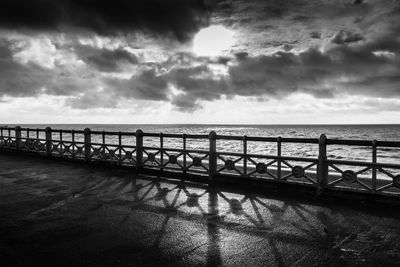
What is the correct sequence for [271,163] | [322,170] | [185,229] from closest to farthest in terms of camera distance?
[185,229], [322,170], [271,163]

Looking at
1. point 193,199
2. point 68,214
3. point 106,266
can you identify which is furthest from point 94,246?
point 193,199

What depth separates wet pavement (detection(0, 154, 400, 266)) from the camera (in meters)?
4.70

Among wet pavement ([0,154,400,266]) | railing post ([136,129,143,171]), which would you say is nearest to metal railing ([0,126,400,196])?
railing post ([136,129,143,171])

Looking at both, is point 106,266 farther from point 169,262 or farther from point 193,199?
point 193,199

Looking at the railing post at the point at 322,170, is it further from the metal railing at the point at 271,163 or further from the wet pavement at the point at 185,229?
the wet pavement at the point at 185,229

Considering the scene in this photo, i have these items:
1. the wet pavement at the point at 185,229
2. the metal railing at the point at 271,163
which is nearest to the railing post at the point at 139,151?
the metal railing at the point at 271,163

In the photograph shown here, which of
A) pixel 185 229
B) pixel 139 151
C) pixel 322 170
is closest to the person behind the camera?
pixel 185 229

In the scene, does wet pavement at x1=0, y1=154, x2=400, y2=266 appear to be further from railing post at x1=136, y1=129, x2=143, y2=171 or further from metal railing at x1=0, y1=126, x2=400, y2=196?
railing post at x1=136, y1=129, x2=143, y2=171

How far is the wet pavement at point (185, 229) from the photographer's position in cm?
470

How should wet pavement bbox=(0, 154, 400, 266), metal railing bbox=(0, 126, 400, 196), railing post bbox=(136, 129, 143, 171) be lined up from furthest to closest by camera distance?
railing post bbox=(136, 129, 143, 171) < metal railing bbox=(0, 126, 400, 196) < wet pavement bbox=(0, 154, 400, 266)

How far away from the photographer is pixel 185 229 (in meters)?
5.93

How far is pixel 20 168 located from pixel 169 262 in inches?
479

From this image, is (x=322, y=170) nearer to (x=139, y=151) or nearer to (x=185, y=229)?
(x=185, y=229)

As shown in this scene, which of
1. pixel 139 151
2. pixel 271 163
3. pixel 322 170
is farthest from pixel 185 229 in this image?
pixel 139 151
